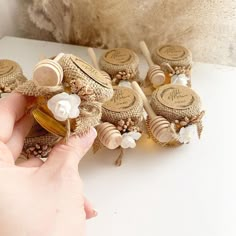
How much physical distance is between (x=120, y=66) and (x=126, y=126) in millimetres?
130

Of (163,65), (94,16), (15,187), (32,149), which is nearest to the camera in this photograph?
(15,187)

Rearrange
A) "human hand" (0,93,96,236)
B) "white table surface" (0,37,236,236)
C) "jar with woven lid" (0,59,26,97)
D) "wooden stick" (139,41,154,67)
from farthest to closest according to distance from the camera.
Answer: "wooden stick" (139,41,154,67) → "jar with woven lid" (0,59,26,97) → "white table surface" (0,37,236,236) → "human hand" (0,93,96,236)

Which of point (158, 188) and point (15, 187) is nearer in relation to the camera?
point (15, 187)

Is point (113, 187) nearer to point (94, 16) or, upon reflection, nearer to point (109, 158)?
point (109, 158)

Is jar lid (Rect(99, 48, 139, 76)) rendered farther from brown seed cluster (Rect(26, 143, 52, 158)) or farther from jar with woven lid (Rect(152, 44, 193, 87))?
brown seed cluster (Rect(26, 143, 52, 158))

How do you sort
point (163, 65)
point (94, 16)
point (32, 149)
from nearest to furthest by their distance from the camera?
point (32, 149)
point (163, 65)
point (94, 16)

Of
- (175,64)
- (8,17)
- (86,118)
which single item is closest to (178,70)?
(175,64)

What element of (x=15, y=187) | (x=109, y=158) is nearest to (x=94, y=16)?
(x=109, y=158)

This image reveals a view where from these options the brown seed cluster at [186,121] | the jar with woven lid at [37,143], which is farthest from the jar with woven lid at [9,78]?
the brown seed cluster at [186,121]

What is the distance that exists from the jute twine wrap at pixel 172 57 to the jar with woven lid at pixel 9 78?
0.21 meters

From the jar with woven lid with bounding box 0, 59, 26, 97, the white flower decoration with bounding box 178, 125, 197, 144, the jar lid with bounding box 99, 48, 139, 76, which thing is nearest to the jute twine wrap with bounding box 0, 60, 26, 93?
the jar with woven lid with bounding box 0, 59, 26, 97

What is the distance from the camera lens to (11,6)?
81cm

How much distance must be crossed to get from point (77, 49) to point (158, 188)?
378 millimetres

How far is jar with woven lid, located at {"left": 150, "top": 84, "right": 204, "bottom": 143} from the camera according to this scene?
1.78 ft
